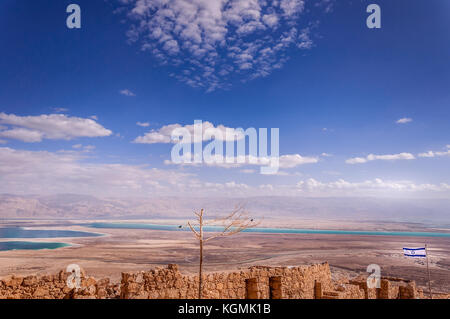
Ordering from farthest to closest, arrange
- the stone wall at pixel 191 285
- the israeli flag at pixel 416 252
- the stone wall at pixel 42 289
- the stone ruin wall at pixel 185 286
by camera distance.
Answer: the israeli flag at pixel 416 252 → the stone wall at pixel 191 285 → the stone ruin wall at pixel 185 286 → the stone wall at pixel 42 289

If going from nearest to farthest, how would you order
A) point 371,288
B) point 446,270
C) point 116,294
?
point 116,294 < point 371,288 < point 446,270

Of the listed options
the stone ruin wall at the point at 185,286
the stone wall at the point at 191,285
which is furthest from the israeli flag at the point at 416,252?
the stone wall at the point at 191,285

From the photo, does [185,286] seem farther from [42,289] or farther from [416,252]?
[416,252]

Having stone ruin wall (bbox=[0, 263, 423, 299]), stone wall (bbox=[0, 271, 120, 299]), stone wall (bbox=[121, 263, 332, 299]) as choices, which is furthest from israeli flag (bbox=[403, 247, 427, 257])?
stone wall (bbox=[0, 271, 120, 299])

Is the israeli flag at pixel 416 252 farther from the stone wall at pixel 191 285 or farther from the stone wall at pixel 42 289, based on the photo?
the stone wall at pixel 42 289

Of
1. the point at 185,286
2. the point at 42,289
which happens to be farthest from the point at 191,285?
the point at 42,289
